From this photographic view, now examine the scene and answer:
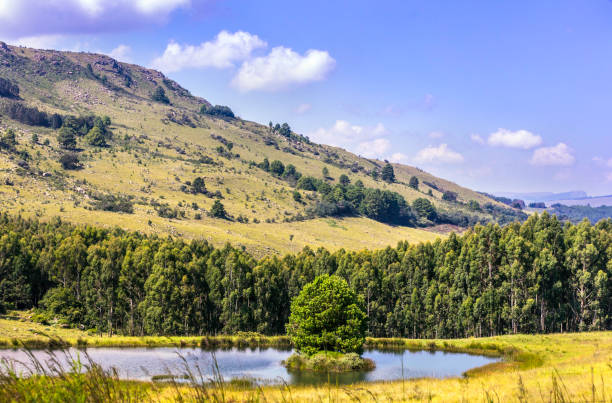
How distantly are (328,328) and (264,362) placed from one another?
9.38 m

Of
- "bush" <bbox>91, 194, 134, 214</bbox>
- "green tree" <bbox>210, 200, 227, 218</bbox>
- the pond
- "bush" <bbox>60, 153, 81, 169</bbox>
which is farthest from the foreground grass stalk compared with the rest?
"bush" <bbox>60, 153, 81, 169</bbox>

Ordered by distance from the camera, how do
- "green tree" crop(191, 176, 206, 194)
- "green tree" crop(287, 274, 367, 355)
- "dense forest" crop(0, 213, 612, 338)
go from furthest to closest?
"green tree" crop(191, 176, 206, 194) → "dense forest" crop(0, 213, 612, 338) → "green tree" crop(287, 274, 367, 355)

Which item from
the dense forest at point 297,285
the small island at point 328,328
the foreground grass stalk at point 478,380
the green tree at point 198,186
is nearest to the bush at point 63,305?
the dense forest at point 297,285

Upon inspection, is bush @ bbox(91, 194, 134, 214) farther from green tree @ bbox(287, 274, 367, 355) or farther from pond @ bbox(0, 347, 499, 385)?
green tree @ bbox(287, 274, 367, 355)

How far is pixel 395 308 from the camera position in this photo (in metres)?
95.7

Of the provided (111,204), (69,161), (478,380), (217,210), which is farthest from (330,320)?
Answer: (69,161)

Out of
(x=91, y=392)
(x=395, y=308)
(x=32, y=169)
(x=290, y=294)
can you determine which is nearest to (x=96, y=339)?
(x=290, y=294)

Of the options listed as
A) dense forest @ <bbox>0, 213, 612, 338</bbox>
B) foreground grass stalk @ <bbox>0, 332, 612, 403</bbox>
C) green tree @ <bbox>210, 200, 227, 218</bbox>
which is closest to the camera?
foreground grass stalk @ <bbox>0, 332, 612, 403</bbox>

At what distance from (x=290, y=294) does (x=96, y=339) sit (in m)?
37.4

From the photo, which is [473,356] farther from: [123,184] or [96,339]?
[123,184]

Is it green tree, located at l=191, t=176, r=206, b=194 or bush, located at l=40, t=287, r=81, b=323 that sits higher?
green tree, located at l=191, t=176, r=206, b=194

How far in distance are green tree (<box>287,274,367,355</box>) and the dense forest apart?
28.0 m

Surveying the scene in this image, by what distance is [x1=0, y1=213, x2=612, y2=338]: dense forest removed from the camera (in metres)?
86.8

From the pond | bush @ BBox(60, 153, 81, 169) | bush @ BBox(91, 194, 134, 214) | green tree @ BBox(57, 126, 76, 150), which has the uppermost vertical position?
green tree @ BBox(57, 126, 76, 150)
